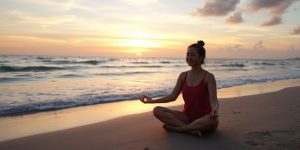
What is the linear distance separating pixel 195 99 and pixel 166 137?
69 cm

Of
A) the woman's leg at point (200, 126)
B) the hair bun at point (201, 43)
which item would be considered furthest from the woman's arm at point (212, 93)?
the hair bun at point (201, 43)

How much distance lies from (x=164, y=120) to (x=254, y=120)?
5.83 feet

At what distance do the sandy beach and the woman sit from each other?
15 centimetres

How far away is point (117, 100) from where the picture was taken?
966 cm

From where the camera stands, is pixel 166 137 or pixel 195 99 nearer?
pixel 166 137

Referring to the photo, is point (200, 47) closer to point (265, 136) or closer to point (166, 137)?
point (166, 137)

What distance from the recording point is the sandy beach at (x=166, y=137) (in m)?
4.22

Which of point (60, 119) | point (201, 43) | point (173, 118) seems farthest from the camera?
point (60, 119)

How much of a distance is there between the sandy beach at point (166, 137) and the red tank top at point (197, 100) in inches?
14.2

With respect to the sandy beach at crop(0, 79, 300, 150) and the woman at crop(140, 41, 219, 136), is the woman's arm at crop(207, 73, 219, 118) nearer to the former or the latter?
the woman at crop(140, 41, 219, 136)

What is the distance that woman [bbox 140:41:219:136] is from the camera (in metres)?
4.63

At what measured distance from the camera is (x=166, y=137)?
465cm

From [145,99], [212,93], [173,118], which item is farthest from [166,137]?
[212,93]

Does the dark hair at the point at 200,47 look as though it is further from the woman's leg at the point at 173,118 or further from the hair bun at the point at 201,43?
the woman's leg at the point at 173,118
